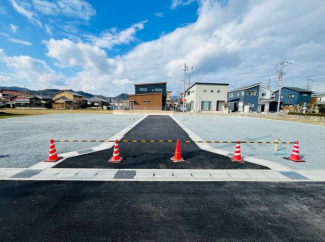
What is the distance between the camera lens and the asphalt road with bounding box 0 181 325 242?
2648 millimetres

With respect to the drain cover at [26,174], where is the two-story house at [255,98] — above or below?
above

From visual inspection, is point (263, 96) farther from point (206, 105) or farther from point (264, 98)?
point (206, 105)

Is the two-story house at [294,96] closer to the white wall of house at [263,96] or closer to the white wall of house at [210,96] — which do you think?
the white wall of house at [263,96]

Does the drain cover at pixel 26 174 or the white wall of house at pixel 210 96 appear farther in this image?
the white wall of house at pixel 210 96

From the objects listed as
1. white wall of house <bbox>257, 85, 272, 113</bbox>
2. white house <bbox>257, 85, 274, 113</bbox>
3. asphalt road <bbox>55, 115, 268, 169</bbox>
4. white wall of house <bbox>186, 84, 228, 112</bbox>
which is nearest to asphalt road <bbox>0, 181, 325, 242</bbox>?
asphalt road <bbox>55, 115, 268, 169</bbox>

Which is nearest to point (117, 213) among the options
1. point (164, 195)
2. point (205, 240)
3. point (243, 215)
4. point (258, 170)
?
point (164, 195)

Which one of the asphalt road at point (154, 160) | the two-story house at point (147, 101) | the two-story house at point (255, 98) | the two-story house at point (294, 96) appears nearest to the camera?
the asphalt road at point (154, 160)

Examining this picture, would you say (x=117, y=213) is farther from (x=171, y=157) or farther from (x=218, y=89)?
(x=218, y=89)

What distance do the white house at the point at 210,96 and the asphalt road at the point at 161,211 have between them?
39.5 meters

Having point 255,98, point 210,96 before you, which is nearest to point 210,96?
point 210,96

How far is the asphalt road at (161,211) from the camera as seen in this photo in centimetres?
265

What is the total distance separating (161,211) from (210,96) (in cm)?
4306

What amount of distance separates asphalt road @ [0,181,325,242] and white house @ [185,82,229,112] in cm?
3955

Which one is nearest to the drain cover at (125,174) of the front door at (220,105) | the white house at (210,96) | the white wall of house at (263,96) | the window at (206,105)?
the white house at (210,96)
